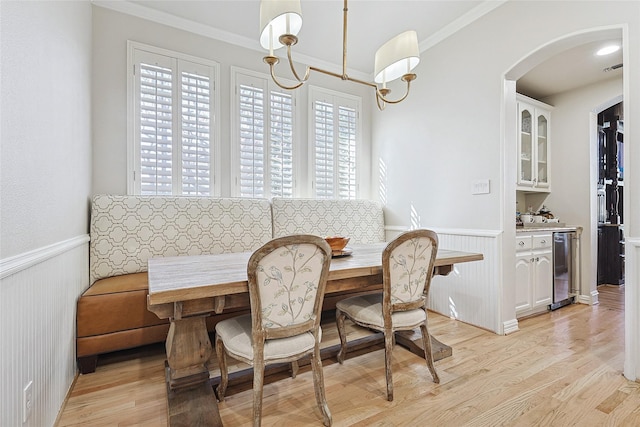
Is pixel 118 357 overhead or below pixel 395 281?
below

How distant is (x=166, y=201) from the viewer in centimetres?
263

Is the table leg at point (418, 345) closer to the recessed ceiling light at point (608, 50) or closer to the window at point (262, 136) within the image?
the window at point (262, 136)

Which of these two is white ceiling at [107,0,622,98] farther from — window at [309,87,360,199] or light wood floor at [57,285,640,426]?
light wood floor at [57,285,640,426]

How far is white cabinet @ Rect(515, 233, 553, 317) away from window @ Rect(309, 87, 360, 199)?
1974 millimetres

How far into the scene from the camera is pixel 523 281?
2906 millimetres

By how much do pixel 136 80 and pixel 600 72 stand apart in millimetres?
4810

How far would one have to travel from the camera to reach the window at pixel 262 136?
3186 millimetres

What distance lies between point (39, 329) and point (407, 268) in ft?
5.78

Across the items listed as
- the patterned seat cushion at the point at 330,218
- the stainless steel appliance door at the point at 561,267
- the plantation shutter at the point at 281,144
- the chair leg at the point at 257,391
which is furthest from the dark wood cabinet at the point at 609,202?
the chair leg at the point at 257,391

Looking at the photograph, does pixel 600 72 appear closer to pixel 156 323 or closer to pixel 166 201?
pixel 166 201

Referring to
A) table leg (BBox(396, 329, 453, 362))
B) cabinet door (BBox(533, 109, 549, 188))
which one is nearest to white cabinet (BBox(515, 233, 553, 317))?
cabinet door (BBox(533, 109, 549, 188))

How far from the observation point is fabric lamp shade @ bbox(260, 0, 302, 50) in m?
1.61

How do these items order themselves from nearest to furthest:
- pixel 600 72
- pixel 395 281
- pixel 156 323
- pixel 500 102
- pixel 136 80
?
pixel 395 281, pixel 156 323, pixel 500 102, pixel 136 80, pixel 600 72

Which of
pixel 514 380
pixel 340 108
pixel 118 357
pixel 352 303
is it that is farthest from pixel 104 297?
pixel 340 108
